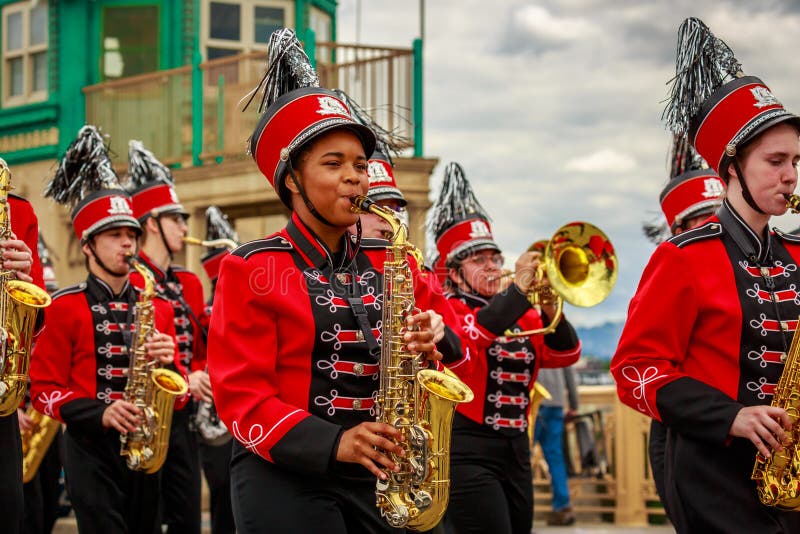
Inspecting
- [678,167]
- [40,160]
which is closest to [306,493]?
[678,167]

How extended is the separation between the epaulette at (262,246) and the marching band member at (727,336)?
140 centimetres

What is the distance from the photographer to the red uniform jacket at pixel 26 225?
19.4 ft

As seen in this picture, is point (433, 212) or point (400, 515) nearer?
point (400, 515)

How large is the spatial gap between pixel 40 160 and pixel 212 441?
9.97 m

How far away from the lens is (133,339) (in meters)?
7.54

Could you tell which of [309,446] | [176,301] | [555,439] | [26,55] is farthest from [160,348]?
[26,55]

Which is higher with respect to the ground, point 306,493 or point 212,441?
point 306,493

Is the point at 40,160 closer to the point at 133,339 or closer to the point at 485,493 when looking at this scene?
the point at 133,339

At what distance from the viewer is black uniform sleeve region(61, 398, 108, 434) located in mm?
7035

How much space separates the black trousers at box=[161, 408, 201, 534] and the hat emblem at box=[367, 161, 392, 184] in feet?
8.48

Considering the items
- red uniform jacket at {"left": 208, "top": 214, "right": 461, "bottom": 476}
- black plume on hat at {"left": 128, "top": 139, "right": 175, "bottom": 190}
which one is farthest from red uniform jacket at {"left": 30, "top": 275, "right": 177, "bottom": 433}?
red uniform jacket at {"left": 208, "top": 214, "right": 461, "bottom": 476}

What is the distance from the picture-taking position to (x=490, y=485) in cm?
693

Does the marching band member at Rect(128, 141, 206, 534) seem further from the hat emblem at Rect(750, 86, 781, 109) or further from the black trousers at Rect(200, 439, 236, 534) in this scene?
the hat emblem at Rect(750, 86, 781, 109)

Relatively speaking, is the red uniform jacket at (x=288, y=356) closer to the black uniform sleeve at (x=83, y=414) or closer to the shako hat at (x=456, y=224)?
the black uniform sleeve at (x=83, y=414)
